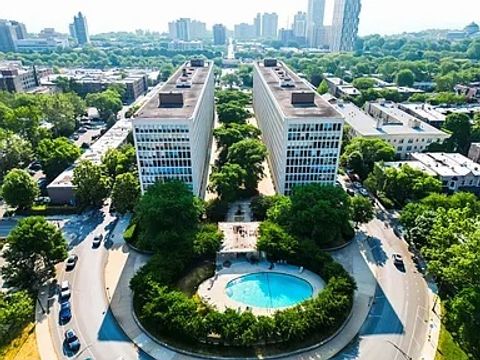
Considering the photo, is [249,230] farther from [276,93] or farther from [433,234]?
[276,93]

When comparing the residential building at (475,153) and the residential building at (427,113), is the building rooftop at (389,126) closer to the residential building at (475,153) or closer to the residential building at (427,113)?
the residential building at (427,113)

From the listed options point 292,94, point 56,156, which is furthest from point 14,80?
point 292,94

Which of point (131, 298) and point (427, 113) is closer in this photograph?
point (131, 298)

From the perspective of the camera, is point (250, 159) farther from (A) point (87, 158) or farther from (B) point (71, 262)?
(A) point (87, 158)

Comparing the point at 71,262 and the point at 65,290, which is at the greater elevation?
the point at 65,290

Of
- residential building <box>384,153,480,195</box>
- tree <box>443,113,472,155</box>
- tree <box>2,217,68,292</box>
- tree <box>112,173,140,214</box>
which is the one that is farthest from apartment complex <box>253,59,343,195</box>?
tree <box>443,113,472,155</box>

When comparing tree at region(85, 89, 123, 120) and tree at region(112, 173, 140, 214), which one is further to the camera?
tree at region(85, 89, 123, 120)

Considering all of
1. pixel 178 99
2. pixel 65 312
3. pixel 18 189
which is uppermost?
pixel 178 99

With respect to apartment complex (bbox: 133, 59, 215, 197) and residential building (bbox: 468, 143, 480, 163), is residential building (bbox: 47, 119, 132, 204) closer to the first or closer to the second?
apartment complex (bbox: 133, 59, 215, 197)
